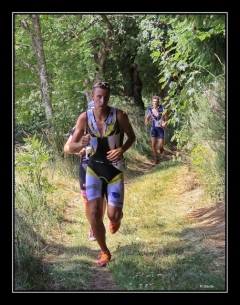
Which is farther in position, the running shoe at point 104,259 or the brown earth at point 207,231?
the running shoe at point 104,259

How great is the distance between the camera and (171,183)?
4438 millimetres

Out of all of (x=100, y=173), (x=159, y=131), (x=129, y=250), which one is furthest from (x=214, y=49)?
(x=159, y=131)

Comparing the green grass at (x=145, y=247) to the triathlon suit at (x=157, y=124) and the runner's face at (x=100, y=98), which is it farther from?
the triathlon suit at (x=157, y=124)

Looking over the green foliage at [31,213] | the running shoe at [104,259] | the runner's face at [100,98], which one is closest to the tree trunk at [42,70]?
the green foliage at [31,213]

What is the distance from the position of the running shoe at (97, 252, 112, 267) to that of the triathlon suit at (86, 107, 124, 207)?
1.08 ft

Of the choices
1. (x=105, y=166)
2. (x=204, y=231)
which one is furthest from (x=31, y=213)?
(x=204, y=231)

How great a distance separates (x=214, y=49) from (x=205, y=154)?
3.61 feet

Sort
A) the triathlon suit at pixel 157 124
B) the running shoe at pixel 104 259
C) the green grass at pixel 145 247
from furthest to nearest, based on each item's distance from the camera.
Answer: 1. the triathlon suit at pixel 157 124
2. the running shoe at pixel 104 259
3. the green grass at pixel 145 247

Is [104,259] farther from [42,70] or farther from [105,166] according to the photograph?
[42,70]

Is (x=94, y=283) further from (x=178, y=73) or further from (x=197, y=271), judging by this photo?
(x=178, y=73)

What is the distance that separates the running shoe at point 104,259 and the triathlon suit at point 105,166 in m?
0.33

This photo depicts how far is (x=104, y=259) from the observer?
11.1 ft

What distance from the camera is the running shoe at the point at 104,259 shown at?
338 centimetres

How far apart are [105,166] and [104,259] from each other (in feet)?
1.99
